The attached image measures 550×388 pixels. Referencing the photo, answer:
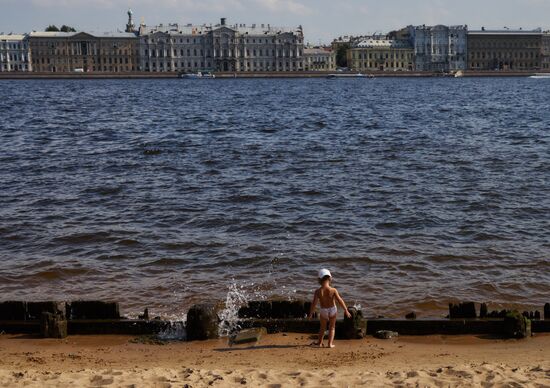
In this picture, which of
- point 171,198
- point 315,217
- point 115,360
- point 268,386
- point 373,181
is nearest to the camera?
point 268,386

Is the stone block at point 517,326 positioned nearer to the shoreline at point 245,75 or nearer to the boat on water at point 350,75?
the shoreline at point 245,75

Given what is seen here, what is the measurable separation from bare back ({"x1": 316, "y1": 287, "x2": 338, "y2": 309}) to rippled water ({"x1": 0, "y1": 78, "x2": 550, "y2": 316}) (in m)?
2.19

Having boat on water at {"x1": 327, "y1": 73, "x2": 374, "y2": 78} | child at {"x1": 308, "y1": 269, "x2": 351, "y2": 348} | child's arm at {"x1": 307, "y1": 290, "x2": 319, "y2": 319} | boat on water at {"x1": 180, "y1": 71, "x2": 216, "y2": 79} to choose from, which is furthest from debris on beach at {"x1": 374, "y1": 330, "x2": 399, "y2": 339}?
boat on water at {"x1": 327, "y1": 73, "x2": 374, "y2": 78}

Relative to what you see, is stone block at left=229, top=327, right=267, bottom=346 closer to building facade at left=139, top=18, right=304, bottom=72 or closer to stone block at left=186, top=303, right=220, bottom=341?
stone block at left=186, top=303, right=220, bottom=341

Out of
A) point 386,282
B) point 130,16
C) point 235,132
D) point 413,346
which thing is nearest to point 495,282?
point 386,282

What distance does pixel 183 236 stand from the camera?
16922 mm

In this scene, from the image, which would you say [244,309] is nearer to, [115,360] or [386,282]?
[115,360]

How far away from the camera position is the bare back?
9.68 metres

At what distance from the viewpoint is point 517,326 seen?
9.90m

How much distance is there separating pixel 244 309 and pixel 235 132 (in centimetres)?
3171

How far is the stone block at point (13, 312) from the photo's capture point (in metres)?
10.5

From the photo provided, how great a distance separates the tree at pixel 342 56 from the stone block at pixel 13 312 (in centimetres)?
17399


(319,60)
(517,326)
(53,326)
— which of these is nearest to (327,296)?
(517,326)

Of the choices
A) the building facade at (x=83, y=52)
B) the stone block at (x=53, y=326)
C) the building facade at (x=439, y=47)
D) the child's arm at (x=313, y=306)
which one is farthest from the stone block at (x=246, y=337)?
the building facade at (x=439, y=47)
